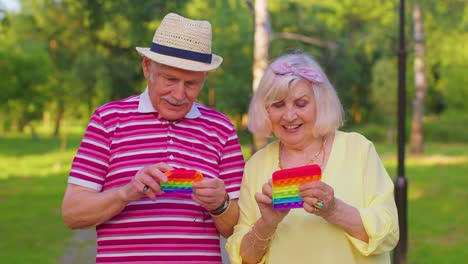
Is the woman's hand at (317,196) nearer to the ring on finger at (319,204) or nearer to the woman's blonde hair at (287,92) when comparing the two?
the ring on finger at (319,204)

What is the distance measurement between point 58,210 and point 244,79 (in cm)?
2026

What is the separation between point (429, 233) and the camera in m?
12.9

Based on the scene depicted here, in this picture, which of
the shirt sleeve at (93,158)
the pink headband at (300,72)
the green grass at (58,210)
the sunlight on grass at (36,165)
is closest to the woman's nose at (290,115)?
the pink headband at (300,72)

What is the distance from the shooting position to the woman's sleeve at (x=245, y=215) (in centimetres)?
336

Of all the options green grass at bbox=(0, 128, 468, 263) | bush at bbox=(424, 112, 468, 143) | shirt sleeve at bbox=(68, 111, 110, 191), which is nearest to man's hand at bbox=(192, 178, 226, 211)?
shirt sleeve at bbox=(68, 111, 110, 191)

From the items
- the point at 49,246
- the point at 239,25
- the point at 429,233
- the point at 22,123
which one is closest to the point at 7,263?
the point at 49,246

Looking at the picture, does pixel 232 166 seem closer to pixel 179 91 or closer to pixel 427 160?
pixel 179 91

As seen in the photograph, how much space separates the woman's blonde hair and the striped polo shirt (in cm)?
28

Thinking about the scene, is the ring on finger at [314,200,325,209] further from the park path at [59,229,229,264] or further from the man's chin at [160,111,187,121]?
the park path at [59,229,229,264]

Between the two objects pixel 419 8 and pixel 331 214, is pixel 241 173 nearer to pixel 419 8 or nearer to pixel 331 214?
pixel 331 214

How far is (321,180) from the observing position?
3.19 metres

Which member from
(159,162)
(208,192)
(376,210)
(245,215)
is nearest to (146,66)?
(159,162)

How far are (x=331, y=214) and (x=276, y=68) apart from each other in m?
0.67

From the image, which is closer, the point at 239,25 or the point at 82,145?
the point at 82,145
